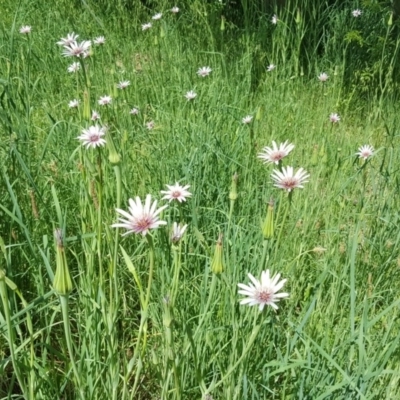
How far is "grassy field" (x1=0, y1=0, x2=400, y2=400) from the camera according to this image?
109 cm

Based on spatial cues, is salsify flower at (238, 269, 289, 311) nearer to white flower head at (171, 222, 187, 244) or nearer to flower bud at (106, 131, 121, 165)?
white flower head at (171, 222, 187, 244)

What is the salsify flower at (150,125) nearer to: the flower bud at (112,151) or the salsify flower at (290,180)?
the salsify flower at (290,180)

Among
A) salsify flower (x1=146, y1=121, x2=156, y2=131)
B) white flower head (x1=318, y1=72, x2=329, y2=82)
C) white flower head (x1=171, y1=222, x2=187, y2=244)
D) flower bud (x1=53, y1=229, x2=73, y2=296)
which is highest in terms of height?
white flower head (x1=318, y1=72, x2=329, y2=82)

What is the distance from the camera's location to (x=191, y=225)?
1623 millimetres

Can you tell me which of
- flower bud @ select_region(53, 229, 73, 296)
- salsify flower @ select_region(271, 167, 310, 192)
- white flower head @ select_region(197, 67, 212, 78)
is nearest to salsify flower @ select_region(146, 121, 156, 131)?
white flower head @ select_region(197, 67, 212, 78)

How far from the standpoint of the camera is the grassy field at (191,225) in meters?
1.09

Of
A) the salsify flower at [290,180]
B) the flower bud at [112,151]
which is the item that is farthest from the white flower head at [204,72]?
the flower bud at [112,151]

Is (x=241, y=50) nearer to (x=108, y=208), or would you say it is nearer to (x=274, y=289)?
(x=108, y=208)

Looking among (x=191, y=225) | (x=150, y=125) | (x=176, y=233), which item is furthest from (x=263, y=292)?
(x=150, y=125)

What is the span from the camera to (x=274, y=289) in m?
0.98

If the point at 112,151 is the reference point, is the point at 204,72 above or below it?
above

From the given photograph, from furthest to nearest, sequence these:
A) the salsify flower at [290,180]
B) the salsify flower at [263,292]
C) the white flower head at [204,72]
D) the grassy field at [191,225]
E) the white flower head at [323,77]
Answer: the white flower head at [323,77], the white flower head at [204,72], the salsify flower at [290,180], the grassy field at [191,225], the salsify flower at [263,292]

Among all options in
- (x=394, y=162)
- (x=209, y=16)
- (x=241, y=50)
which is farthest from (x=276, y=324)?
(x=209, y=16)

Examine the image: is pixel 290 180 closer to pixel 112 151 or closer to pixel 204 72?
pixel 112 151
